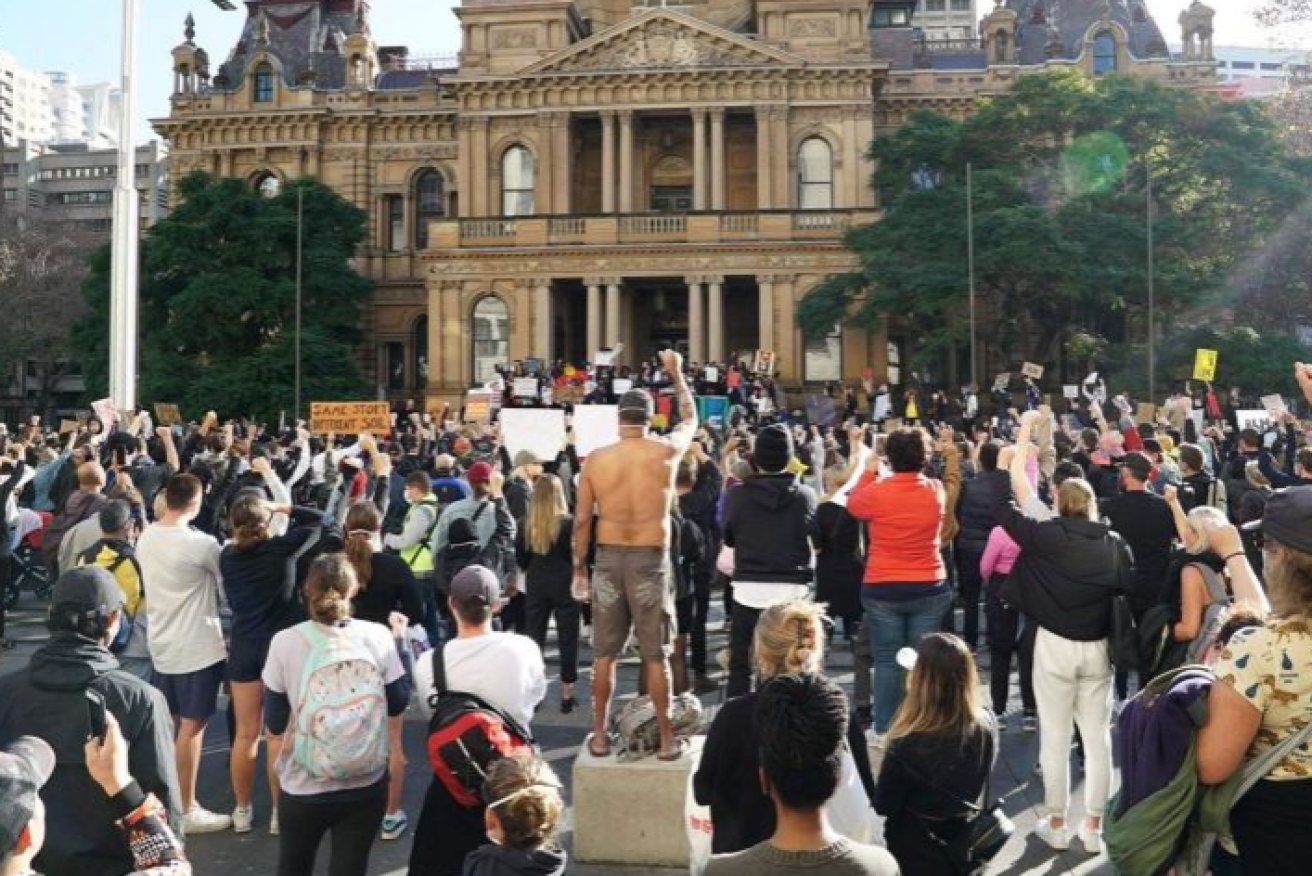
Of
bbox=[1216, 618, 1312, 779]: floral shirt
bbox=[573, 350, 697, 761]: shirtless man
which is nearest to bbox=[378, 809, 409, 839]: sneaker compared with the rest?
bbox=[573, 350, 697, 761]: shirtless man

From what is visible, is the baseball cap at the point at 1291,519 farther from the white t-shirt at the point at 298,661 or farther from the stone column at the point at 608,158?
the stone column at the point at 608,158

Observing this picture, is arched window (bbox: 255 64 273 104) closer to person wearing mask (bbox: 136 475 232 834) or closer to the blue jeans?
person wearing mask (bbox: 136 475 232 834)

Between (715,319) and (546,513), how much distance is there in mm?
31226

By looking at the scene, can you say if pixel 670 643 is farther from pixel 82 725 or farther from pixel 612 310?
pixel 612 310

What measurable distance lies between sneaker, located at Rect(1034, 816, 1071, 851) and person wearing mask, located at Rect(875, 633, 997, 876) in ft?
7.93

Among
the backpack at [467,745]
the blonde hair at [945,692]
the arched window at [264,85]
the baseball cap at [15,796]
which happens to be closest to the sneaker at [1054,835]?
the blonde hair at [945,692]

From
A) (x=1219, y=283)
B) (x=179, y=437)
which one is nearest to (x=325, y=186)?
(x=179, y=437)

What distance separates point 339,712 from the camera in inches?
202

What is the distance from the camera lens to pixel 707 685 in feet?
33.6

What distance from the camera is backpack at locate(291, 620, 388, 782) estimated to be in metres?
5.07

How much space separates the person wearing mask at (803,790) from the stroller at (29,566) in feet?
39.8

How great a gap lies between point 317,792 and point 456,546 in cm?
426

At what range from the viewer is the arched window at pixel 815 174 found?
43.6 metres

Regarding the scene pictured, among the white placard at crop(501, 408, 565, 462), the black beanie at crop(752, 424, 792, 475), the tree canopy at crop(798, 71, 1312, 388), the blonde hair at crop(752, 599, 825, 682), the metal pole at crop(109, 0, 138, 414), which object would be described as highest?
the tree canopy at crop(798, 71, 1312, 388)
